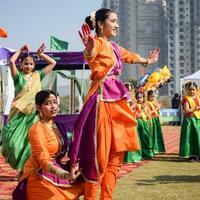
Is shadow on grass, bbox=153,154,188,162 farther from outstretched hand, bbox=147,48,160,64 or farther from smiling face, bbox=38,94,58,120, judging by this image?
smiling face, bbox=38,94,58,120

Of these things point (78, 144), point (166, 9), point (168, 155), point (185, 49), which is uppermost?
point (166, 9)

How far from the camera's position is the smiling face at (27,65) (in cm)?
498

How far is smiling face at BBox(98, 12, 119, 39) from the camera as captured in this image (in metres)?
3.52

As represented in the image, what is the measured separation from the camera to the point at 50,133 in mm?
3322

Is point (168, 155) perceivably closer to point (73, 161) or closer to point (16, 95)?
point (16, 95)

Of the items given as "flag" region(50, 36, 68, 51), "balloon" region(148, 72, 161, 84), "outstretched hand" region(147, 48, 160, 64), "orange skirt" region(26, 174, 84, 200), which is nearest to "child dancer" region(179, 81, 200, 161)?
"balloon" region(148, 72, 161, 84)

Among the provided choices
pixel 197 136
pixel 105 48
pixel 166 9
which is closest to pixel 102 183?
pixel 105 48

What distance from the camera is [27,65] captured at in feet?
16.5

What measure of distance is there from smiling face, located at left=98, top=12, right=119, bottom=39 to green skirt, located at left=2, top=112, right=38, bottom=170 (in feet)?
6.02

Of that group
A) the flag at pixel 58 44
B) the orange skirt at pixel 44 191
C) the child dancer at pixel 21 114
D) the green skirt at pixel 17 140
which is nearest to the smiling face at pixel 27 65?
the child dancer at pixel 21 114

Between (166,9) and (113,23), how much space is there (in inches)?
3753

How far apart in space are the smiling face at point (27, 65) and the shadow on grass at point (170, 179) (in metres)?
1.78

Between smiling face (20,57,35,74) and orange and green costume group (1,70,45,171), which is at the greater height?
smiling face (20,57,35,74)

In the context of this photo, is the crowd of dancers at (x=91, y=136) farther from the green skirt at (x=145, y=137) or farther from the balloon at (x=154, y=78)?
the balloon at (x=154, y=78)
